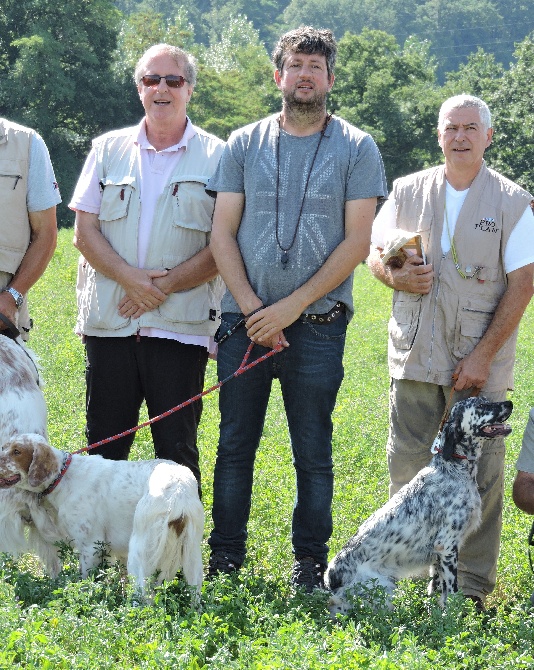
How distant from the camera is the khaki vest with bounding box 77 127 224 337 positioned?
5.49 m

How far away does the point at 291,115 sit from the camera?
204 inches

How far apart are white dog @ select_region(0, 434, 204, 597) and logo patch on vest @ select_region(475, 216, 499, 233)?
6.53 ft

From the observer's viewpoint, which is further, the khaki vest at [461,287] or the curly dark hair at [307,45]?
the khaki vest at [461,287]

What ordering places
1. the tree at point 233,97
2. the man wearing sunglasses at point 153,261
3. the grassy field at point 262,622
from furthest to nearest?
the tree at point 233,97 → the man wearing sunglasses at point 153,261 → the grassy field at point 262,622

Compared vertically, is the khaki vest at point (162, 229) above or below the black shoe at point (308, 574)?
above

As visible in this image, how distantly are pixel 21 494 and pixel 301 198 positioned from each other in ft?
6.60

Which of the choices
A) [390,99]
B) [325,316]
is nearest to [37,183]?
[325,316]

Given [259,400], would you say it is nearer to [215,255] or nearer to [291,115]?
[215,255]

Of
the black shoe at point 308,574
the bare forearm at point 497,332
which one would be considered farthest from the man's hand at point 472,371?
the black shoe at point 308,574

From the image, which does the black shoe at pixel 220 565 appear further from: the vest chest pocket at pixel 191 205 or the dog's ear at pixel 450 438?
the vest chest pocket at pixel 191 205

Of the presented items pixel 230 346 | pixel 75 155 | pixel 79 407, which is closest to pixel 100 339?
pixel 230 346

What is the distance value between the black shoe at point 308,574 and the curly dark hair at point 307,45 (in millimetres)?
2506

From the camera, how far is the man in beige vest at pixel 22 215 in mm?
5473

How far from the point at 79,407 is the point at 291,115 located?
5.34 meters
